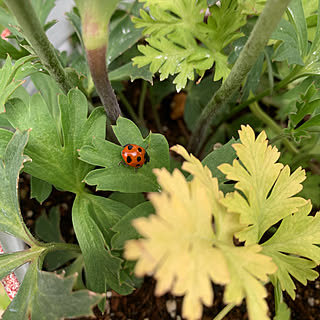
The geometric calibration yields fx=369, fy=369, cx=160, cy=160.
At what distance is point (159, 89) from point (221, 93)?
→ 35 centimetres

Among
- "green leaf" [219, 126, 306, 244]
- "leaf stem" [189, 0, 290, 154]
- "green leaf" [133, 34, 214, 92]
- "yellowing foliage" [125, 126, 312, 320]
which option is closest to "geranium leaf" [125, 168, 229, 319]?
"yellowing foliage" [125, 126, 312, 320]

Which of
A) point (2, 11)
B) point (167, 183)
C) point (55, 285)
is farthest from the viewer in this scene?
point (2, 11)

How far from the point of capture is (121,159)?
60 centimetres

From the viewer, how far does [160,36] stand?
68 cm

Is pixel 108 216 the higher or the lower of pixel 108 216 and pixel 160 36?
the lower

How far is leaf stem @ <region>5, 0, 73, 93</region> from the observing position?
415 millimetres

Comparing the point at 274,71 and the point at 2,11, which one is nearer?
the point at 2,11

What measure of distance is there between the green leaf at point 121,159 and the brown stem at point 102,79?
0.04 meters

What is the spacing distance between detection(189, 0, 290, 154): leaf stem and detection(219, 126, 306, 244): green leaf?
104mm

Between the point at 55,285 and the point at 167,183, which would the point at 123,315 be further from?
the point at 167,183

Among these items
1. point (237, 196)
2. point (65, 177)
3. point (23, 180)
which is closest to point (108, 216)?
point (65, 177)

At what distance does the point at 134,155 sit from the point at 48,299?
236 mm

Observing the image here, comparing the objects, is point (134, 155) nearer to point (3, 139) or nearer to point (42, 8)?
point (3, 139)

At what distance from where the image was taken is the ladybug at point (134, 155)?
557 millimetres
